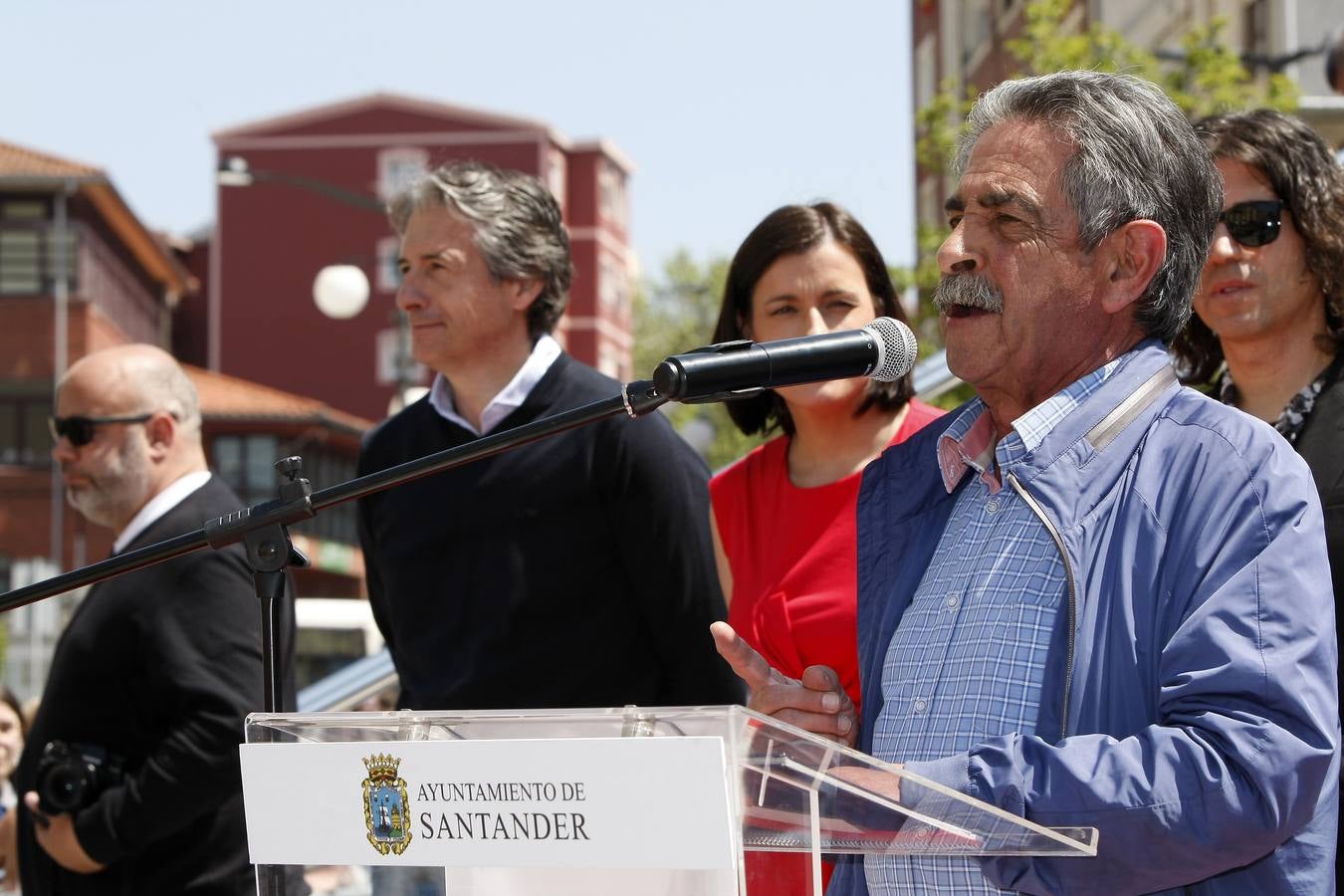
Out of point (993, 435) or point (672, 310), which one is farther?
point (672, 310)

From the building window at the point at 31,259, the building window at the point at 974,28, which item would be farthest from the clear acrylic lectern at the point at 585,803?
the building window at the point at 31,259

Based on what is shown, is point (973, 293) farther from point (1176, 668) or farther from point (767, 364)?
point (1176, 668)

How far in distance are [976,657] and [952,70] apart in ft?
104

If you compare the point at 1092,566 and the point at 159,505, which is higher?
the point at 159,505

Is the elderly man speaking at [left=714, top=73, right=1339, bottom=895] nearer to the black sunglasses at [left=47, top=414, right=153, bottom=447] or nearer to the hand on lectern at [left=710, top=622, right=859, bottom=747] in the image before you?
the hand on lectern at [left=710, top=622, right=859, bottom=747]

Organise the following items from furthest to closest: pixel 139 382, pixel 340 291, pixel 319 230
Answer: pixel 319 230 < pixel 340 291 < pixel 139 382

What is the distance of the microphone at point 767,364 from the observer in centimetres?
232

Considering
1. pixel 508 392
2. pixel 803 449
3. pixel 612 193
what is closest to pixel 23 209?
pixel 612 193

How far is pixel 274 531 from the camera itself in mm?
2660

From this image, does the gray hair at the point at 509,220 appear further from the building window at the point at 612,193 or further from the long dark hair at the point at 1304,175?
the building window at the point at 612,193

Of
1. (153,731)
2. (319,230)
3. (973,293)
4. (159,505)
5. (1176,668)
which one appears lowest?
(153,731)

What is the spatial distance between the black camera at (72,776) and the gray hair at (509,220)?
1.42 m

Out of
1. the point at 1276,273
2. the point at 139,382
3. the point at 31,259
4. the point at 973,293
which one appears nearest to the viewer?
the point at 973,293

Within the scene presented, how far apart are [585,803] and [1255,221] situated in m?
2.06
